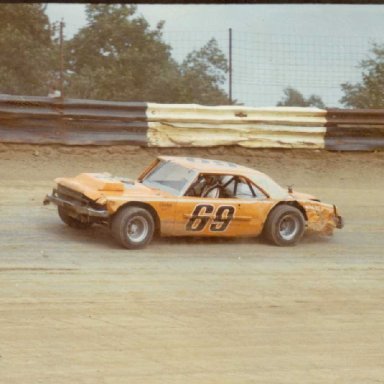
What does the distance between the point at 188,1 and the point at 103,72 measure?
384 inches

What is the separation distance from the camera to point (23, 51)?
1409 centimetres

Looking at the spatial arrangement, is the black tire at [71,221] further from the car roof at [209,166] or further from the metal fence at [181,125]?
the metal fence at [181,125]

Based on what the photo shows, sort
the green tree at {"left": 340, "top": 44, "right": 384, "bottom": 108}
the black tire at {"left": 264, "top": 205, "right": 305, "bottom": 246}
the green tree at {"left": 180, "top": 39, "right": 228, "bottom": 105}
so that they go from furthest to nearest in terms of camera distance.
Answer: the green tree at {"left": 340, "top": 44, "right": 384, "bottom": 108} → the green tree at {"left": 180, "top": 39, "right": 228, "bottom": 105} → the black tire at {"left": 264, "top": 205, "right": 305, "bottom": 246}

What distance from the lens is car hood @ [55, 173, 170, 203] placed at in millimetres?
7637

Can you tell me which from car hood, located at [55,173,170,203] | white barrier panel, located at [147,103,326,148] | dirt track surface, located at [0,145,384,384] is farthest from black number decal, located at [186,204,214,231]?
white barrier panel, located at [147,103,326,148]

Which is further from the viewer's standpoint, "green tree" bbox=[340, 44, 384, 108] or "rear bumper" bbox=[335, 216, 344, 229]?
"green tree" bbox=[340, 44, 384, 108]

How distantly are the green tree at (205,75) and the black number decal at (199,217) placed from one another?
3.94m

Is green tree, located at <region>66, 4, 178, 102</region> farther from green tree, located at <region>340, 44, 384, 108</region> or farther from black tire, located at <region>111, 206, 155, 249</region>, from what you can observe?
black tire, located at <region>111, 206, 155, 249</region>


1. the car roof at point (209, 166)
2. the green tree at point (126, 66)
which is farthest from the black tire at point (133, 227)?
the green tree at point (126, 66)

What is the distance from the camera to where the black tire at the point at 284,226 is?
8.27 metres

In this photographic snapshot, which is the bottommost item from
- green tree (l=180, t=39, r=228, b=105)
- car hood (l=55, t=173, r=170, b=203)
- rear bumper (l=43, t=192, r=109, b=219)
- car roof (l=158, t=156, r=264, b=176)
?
rear bumper (l=43, t=192, r=109, b=219)

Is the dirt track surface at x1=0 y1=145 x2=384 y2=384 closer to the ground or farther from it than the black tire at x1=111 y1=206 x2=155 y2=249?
closer to the ground

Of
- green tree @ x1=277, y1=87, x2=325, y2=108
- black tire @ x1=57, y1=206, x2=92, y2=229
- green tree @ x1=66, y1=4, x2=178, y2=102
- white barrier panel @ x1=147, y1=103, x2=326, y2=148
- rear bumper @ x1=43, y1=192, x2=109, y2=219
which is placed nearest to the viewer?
rear bumper @ x1=43, y1=192, x2=109, y2=219

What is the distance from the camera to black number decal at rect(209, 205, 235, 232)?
315 inches
